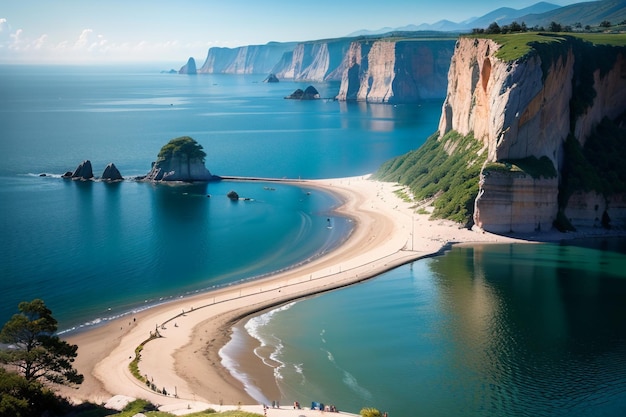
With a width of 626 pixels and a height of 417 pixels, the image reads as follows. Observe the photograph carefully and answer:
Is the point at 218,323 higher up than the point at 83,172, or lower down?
lower down

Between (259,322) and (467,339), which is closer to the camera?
(467,339)

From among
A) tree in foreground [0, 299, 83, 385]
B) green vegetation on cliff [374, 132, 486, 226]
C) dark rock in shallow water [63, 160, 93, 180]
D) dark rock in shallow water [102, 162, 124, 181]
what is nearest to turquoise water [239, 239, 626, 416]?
green vegetation on cliff [374, 132, 486, 226]

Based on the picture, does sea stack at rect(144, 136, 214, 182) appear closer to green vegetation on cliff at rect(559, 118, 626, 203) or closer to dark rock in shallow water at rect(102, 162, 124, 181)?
dark rock in shallow water at rect(102, 162, 124, 181)

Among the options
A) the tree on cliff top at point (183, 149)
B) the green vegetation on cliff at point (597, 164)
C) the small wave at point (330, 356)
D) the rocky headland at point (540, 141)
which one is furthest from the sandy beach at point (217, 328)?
the tree on cliff top at point (183, 149)

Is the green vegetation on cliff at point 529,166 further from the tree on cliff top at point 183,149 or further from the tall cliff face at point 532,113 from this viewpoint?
the tree on cliff top at point 183,149

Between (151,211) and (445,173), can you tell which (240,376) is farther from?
(445,173)

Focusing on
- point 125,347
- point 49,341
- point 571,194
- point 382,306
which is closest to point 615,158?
point 571,194

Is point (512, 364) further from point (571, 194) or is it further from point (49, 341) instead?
point (571, 194)

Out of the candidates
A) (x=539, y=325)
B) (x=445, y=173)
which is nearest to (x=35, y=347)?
(x=539, y=325)
